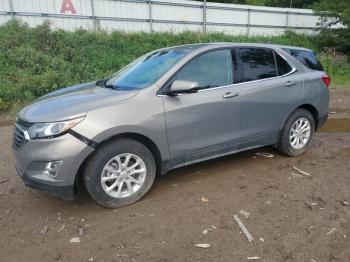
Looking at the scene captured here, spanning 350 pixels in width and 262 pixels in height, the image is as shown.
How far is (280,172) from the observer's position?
484cm

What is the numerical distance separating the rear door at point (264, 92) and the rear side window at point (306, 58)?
0.94ft

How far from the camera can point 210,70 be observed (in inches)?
175

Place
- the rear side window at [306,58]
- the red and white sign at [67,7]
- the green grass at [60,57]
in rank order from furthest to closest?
the red and white sign at [67,7] → the green grass at [60,57] → the rear side window at [306,58]

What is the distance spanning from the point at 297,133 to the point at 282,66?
3.41ft

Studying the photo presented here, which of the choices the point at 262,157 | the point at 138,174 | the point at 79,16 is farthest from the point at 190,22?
the point at 138,174

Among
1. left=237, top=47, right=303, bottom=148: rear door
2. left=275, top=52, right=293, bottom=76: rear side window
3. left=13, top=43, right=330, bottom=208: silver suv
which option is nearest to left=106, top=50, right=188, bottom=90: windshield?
left=13, top=43, right=330, bottom=208: silver suv

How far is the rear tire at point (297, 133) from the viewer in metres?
5.22

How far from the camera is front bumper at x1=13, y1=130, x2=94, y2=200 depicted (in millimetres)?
3445

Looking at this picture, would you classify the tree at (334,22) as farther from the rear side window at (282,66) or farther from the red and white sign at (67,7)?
the rear side window at (282,66)

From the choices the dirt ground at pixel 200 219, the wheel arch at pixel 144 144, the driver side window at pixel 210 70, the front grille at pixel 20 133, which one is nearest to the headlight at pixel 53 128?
the front grille at pixel 20 133

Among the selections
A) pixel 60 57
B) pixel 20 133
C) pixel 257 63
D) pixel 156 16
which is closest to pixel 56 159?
pixel 20 133

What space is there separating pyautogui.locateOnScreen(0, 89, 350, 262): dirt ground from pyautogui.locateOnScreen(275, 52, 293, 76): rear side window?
1.33 metres

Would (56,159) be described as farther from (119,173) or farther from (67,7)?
(67,7)

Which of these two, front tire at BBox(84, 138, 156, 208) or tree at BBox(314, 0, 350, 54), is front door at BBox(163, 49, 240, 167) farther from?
tree at BBox(314, 0, 350, 54)
